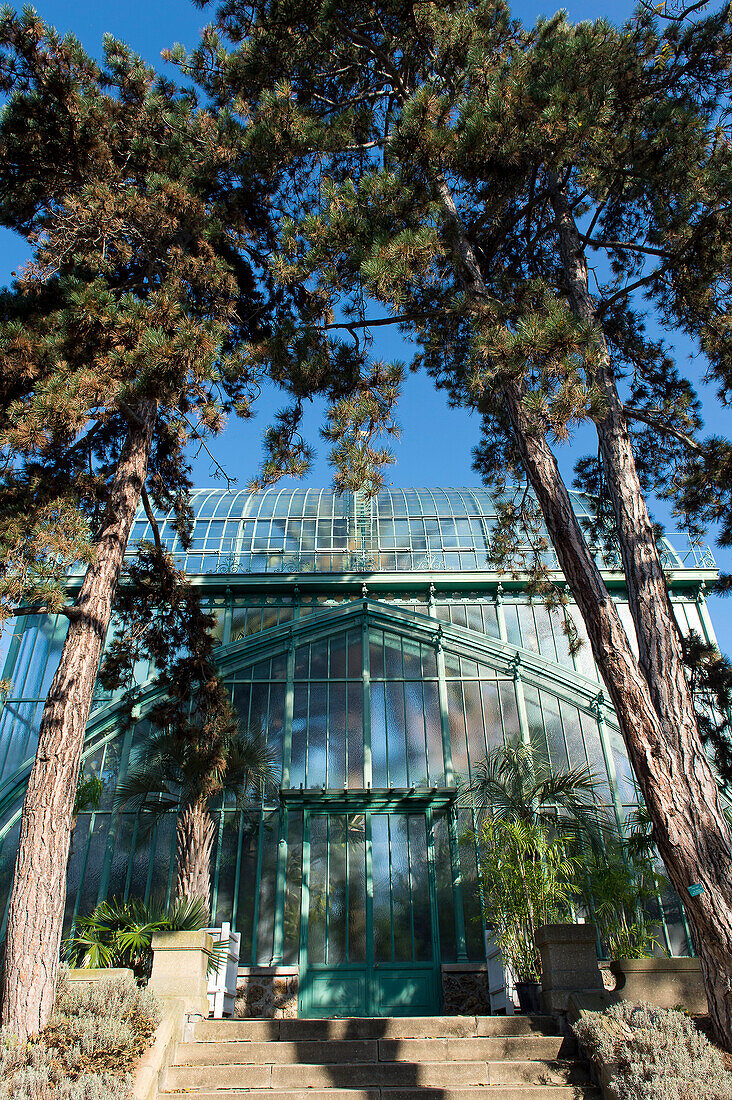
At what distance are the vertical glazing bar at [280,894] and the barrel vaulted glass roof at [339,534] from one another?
192 inches

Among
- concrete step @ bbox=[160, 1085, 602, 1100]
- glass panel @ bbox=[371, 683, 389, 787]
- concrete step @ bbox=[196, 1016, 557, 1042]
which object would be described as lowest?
concrete step @ bbox=[160, 1085, 602, 1100]

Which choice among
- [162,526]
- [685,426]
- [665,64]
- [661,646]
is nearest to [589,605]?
[661,646]

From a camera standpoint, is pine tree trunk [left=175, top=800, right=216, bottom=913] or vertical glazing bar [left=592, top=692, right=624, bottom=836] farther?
vertical glazing bar [left=592, top=692, right=624, bottom=836]

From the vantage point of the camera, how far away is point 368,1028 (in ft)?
22.2

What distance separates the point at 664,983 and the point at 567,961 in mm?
916

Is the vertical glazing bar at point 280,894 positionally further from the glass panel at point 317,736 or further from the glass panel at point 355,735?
the glass panel at point 355,735

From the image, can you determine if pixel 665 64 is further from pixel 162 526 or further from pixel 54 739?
pixel 162 526

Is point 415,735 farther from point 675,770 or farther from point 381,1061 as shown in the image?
point 675,770

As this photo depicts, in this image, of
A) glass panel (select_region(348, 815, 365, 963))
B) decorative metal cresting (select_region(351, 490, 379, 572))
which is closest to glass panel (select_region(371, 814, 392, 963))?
glass panel (select_region(348, 815, 365, 963))

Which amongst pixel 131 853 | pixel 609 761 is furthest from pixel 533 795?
pixel 131 853

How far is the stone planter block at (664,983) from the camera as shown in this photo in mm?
6211

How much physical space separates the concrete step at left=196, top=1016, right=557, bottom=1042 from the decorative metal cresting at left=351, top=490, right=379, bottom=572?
881cm

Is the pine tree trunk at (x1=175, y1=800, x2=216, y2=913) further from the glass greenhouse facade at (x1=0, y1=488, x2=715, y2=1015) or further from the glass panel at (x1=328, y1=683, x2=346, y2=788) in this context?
the glass panel at (x1=328, y1=683, x2=346, y2=788)

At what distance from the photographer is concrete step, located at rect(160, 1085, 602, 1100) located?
17.5 ft
